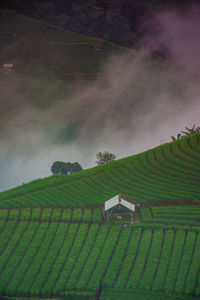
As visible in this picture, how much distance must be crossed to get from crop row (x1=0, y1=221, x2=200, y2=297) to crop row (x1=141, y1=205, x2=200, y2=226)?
4.24 feet

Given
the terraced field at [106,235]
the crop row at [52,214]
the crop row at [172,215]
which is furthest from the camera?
the crop row at [52,214]

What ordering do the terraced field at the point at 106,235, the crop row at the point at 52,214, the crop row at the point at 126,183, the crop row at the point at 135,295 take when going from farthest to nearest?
the crop row at the point at 126,183 < the crop row at the point at 52,214 < the terraced field at the point at 106,235 < the crop row at the point at 135,295

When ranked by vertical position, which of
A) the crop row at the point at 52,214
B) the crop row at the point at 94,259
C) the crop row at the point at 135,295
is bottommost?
the crop row at the point at 135,295

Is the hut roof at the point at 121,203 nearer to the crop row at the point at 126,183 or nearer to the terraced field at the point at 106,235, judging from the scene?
the terraced field at the point at 106,235

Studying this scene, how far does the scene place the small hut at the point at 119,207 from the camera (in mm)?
29969

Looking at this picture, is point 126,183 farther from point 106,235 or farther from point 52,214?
point 106,235

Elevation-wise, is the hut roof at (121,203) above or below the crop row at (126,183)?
below

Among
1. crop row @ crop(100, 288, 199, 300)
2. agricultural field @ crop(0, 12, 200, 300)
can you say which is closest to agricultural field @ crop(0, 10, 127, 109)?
agricultural field @ crop(0, 12, 200, 300)

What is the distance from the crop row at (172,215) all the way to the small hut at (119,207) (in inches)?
41.1

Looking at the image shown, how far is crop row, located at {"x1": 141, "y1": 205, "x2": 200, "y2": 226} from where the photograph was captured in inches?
1147

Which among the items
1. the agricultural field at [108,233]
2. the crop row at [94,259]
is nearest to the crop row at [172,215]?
the agricultural field at [108,233]

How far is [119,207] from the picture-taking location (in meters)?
30.3

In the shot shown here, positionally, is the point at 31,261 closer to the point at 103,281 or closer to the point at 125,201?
the point at 103,281

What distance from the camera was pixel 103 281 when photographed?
24.4m
